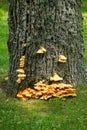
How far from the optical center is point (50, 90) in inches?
260

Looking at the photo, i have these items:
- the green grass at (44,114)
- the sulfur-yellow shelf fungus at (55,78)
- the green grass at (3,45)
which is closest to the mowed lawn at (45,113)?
the green grass at (44,114)

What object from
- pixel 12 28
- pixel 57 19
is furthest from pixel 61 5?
pixel 12 28

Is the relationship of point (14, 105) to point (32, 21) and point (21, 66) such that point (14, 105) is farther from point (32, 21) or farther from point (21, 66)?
point (32, 21)

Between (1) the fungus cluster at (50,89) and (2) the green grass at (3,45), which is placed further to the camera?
(2) the green grass at (3,45)

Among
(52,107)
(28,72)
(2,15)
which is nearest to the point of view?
(52,107)

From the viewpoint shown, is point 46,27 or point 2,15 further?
point 2,15

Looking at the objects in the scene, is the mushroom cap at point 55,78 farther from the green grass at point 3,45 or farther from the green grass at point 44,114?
the green grass at point 3,45

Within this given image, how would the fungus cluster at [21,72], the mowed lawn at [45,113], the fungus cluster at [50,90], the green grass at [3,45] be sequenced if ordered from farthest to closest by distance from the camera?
the green grass at [3,45], the fungus cluster at [21,72], the fungus cluster at [50,90], the mowed lawn at [45,113]

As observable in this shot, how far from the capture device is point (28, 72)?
22.5ft

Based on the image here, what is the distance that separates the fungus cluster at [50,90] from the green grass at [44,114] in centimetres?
8

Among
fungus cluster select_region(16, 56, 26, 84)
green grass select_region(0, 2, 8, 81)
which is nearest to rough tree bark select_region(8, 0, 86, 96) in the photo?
fungus cluster select_region(16, 56, 26, 84)

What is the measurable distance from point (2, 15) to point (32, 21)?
1142cm

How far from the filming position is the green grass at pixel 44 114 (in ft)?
19.2

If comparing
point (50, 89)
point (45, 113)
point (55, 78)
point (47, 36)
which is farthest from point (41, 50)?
point (45, 113)
